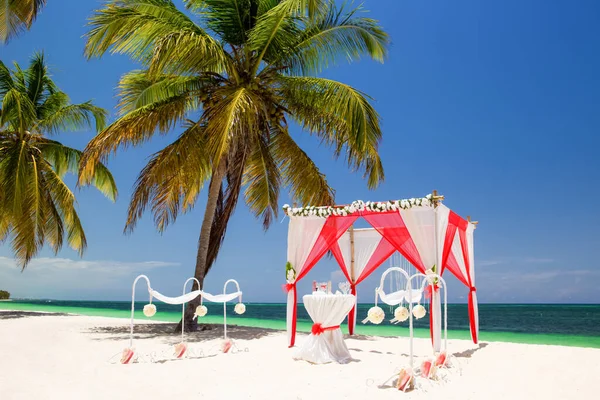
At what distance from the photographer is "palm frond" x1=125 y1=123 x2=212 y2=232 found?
9367mm

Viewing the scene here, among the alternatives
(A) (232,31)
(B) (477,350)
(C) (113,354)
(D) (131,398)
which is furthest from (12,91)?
(B) (477,350)

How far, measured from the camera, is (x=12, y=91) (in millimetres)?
12469

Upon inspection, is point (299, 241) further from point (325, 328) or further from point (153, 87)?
point (153, 87)

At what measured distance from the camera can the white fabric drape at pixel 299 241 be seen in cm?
798

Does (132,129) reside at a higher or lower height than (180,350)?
higher

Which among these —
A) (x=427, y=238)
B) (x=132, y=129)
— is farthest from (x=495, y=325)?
(x=132, y=129)

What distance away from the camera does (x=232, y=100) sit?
8477mm

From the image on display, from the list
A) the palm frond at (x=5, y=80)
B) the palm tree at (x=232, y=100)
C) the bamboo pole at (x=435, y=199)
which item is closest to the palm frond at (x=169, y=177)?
the palm tree at (x=232, y=100)

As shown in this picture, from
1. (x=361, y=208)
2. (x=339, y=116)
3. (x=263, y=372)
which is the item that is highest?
(x=339, y=116)

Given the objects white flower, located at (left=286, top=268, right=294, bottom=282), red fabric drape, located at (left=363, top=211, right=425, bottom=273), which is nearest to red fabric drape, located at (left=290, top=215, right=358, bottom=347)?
white flower, located at (left=286, top=268, right=294, bottom=282)

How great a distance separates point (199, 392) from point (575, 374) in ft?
14.7

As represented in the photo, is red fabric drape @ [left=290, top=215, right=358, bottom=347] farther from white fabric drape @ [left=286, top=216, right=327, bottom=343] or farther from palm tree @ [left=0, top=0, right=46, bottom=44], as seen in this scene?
palm tree @ [left=0, top=0, right=46, bottom=44]

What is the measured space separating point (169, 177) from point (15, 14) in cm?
464

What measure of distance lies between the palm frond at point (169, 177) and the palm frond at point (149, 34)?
1.42 metres
